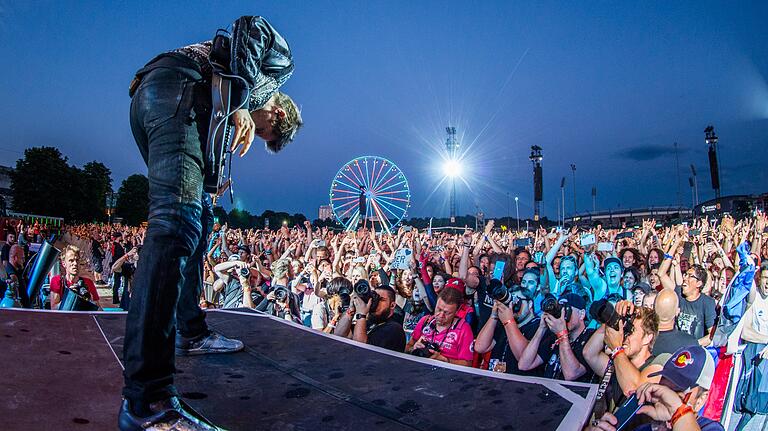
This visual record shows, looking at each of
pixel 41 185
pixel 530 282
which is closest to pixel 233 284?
pixel 530 282

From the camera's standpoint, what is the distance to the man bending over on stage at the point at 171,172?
4.45ft

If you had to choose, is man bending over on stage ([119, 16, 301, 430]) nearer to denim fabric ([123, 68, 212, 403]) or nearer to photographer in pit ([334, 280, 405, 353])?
denim fabric ([123, 68, 212, 403])

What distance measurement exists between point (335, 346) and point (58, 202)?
140 ft

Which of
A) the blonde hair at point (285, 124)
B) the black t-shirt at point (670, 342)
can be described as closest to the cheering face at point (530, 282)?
the black t-shirt at point (670, 342)

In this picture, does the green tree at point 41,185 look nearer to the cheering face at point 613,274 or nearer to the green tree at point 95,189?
the green tree at point 95,189

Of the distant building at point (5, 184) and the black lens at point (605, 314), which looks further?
the distant building at point (5, 184)

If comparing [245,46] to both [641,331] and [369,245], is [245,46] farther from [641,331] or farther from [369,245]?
[369,245]

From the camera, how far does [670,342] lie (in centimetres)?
410

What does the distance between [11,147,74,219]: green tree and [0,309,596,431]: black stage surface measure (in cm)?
Answer: 4143

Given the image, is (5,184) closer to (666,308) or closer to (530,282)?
(530,282)

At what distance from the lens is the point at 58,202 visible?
3628cm

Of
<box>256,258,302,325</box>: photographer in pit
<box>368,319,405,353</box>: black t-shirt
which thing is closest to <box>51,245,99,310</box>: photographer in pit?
<box>256,258,302,325</box>: photographer in pit

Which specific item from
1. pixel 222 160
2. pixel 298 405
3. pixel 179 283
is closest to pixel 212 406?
pixel 298 405

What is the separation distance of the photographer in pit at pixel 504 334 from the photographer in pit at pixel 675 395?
102 centimetres
